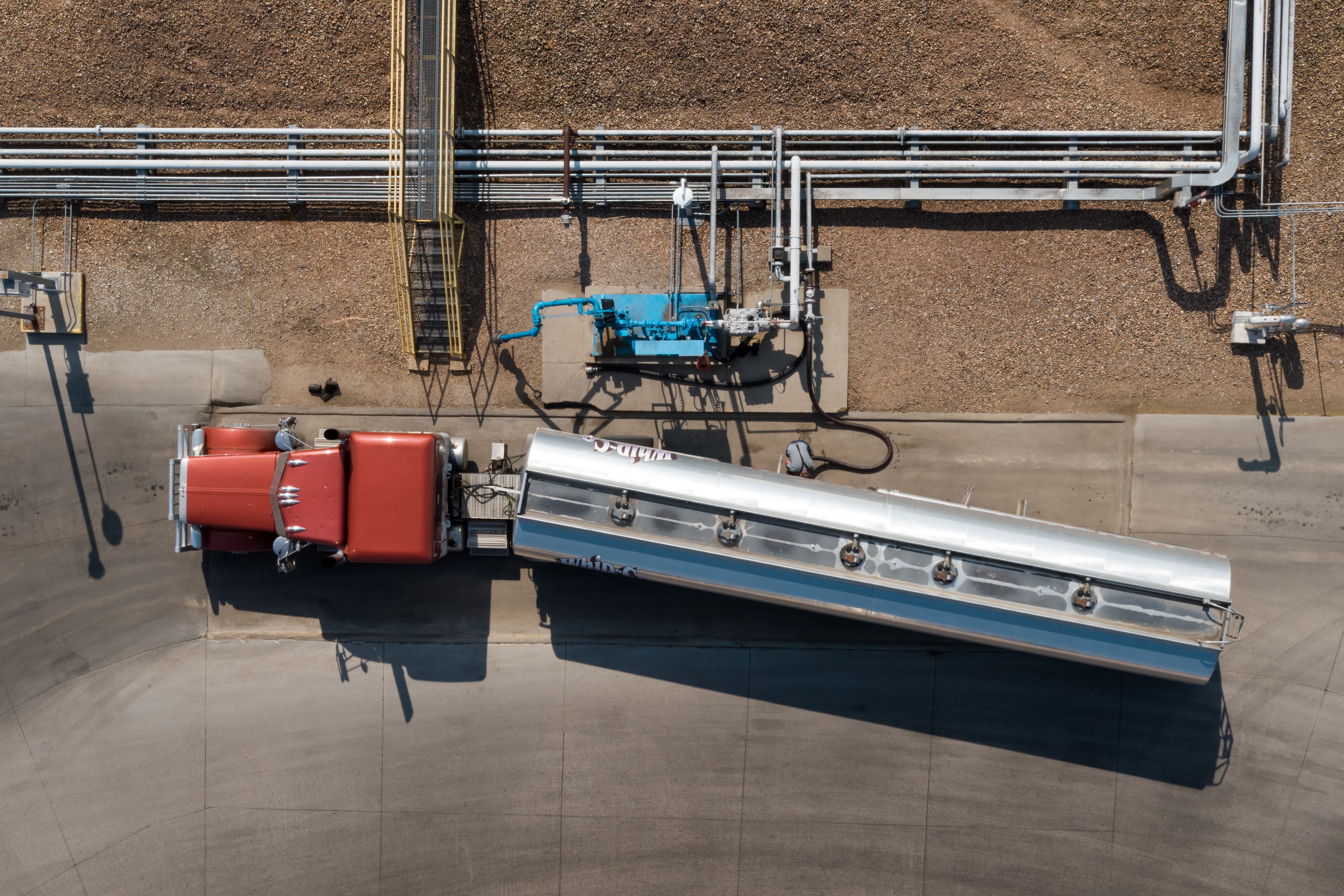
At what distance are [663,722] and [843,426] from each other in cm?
753

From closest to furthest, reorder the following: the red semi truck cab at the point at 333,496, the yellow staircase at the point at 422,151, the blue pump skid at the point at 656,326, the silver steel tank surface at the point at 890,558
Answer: the silver steel tank surface at the point at 890,558 → the red semi truck cab at the point at 333,496 → the blue pump skid at the point at 656,326 → the yellow staircase at the point at 422,151

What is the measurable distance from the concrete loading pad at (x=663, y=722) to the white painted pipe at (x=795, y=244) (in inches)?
116

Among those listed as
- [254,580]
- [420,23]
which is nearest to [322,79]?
[420,23]

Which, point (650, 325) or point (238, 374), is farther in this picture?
point (238, 374)

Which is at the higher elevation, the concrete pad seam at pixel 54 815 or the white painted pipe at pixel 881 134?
the white painted pipe at pixel 881 134

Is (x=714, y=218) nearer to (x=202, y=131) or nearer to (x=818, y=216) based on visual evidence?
(x=818, y=216)

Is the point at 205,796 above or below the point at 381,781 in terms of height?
below

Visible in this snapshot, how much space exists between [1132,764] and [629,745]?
10.8 meters

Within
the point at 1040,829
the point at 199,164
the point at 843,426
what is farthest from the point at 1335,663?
the point at 199,164

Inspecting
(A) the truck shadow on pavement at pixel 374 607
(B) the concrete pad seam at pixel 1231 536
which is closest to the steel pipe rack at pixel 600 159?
(B) the concrete pad seam at pixel 1231 536

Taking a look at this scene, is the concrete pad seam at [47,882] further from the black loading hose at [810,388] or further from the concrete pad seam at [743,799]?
the black loading hose at [810,388]

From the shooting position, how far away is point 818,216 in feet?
48.9

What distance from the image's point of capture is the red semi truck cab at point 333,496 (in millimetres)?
13250

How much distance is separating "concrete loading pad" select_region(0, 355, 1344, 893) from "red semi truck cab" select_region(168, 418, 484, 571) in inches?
71.5
